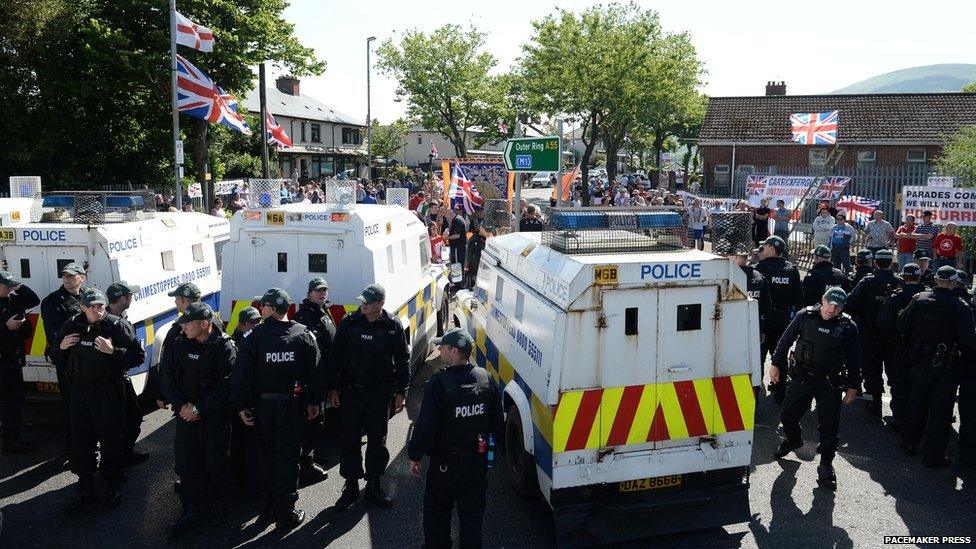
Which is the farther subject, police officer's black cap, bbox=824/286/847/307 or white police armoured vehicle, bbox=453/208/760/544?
police officer's black cap, bbox=824/286/847/307

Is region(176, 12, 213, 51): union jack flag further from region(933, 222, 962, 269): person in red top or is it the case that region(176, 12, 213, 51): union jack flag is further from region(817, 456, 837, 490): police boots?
region(817, 456, 837, 490): police boots

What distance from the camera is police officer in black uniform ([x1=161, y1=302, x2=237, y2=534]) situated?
5.96 meters

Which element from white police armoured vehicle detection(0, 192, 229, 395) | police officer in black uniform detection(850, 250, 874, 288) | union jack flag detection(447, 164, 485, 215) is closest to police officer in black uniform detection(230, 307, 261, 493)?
white police armoured vehicle detection(0, 192, 229, 395)

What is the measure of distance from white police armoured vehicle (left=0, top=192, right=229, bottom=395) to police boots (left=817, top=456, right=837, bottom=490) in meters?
6.51

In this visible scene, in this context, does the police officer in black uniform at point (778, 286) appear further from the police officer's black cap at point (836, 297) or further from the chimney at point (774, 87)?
the chimney at point (774, 87)

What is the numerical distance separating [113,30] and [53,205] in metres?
18.7

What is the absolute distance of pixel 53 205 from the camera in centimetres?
965

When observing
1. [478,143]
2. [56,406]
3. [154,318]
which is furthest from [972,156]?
[478,143]

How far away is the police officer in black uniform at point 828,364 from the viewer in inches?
272

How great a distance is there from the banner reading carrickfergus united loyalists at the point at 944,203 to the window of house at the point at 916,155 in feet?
62.0

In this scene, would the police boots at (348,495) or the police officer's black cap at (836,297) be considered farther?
the police officer's black cap at (836,297)

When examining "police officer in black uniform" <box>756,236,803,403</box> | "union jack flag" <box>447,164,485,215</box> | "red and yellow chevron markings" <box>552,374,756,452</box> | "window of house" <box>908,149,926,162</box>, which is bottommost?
"red and yellow chevron markings" <box>552,374,756,452</box>

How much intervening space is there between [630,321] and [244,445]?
3727 mm

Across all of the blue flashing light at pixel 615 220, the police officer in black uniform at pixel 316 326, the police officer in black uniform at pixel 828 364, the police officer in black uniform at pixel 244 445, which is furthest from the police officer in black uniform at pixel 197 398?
the police officer in black uniform at pixel 828 364
